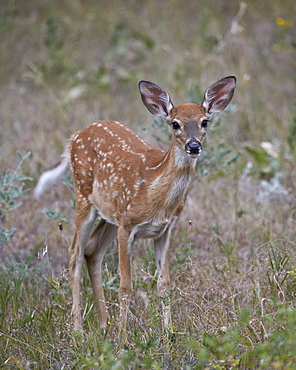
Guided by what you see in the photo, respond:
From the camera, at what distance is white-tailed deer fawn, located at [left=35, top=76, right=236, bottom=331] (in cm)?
414

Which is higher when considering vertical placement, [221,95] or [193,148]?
[221,95]

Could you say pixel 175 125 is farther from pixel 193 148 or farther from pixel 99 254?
pixel 99 254

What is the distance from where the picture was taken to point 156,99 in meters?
4.38

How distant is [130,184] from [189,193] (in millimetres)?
1840

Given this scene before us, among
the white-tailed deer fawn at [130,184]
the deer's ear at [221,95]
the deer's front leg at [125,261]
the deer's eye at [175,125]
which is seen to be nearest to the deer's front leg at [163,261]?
the white-tailed deer fawn at [130,184]

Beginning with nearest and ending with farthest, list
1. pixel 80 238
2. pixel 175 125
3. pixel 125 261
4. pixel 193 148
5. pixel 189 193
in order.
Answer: pixel 193 148 < pixel 175 125 < pixel 125 261 < pixel 80 238 < pixel 189 193

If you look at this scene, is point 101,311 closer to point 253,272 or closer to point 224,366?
point 253,272

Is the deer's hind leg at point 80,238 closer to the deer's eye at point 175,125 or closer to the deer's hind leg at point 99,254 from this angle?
the deer's hind leg at point 99,254

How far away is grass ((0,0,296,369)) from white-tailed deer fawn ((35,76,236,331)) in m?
0.14

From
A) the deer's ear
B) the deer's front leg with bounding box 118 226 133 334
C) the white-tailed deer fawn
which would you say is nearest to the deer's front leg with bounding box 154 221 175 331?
the white-tailed deer fawn

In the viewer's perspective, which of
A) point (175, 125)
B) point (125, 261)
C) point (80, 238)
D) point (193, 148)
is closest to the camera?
point (193, 148)

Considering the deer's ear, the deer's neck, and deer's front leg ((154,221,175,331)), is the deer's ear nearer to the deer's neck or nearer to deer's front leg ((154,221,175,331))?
the deer's neck

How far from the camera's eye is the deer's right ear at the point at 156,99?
4355 mm

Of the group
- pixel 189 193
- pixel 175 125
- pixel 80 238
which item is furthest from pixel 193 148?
pixel 189 193
